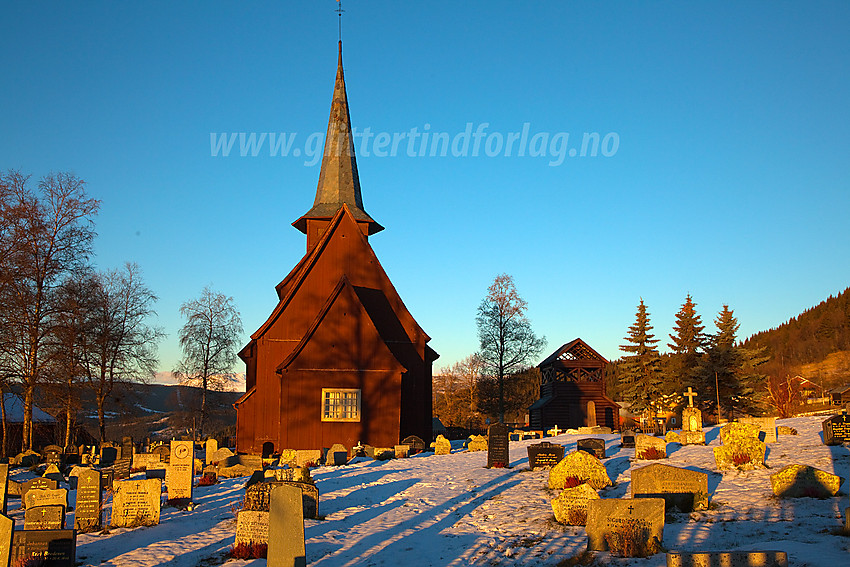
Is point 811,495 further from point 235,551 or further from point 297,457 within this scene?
point 297,457

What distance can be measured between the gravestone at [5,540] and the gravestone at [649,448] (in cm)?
1519

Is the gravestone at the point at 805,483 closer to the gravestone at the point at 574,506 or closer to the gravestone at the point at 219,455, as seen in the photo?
the gravestone at the point at 574,506

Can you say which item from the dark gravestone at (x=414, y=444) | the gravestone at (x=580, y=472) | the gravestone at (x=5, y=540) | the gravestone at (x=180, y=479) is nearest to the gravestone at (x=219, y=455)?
the dark gravestone at (x=414, y=444)

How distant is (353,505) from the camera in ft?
49.2

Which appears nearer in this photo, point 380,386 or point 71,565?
point 71,565

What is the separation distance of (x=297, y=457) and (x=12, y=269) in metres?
14.5

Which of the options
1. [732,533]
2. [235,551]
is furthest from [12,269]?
[732,533]

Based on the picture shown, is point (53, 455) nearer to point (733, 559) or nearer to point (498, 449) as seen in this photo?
point (498, 449)

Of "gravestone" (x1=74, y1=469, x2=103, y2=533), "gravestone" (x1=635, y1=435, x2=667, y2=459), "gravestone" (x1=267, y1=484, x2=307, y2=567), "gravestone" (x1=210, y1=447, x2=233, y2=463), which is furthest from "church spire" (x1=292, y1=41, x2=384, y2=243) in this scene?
"gravestone" (x1=267, y1=484, x2=307, y2=567)

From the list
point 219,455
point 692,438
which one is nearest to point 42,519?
point 219,455

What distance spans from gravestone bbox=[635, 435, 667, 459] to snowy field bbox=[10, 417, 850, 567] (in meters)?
0.53

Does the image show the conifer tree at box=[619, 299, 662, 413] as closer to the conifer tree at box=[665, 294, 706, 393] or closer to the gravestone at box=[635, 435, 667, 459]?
the conifer tree at box=[665, 294, 706, 393]

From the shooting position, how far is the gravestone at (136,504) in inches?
518

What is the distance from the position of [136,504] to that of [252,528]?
11.8 feet
